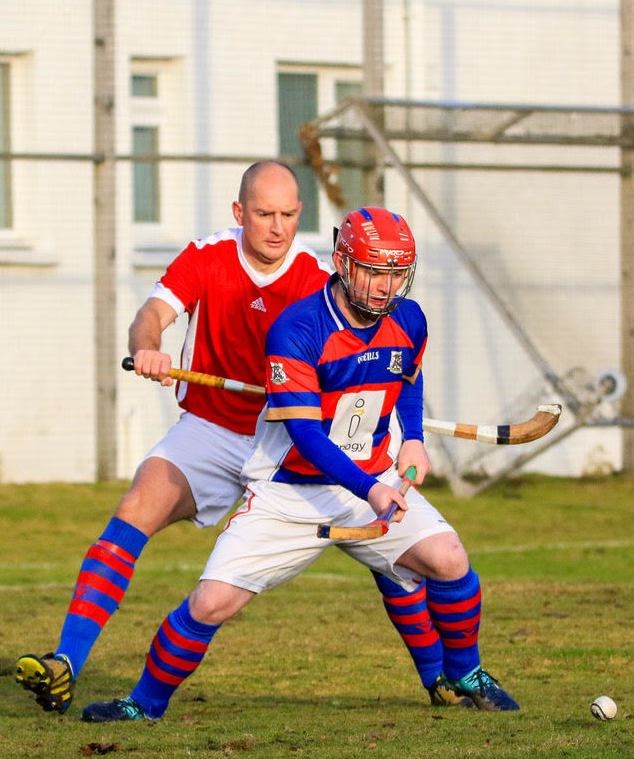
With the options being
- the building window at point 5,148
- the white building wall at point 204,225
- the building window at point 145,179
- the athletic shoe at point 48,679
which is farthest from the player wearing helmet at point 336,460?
the building window at point 145,179

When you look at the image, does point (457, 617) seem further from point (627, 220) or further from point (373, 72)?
point (627, 220)

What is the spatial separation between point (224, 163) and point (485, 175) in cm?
242

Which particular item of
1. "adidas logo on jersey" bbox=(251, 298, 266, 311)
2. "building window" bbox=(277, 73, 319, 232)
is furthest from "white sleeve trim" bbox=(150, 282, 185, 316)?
"building window" bbox=(277, 73, 319, 232)

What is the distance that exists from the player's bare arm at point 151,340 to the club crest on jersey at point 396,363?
780 mm

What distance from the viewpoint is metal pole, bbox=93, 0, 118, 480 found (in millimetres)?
14727

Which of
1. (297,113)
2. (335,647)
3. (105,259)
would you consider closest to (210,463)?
(335,647)

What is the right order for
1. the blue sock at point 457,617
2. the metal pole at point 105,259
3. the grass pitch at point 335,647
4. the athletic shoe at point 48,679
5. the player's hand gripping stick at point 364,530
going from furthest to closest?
the metal pole at point 105,259
the blue sock at point 457,617
the athletic shoe at point 48,679
the player's hand gripping stick at point 364,530
the grass pitch at point 335,647

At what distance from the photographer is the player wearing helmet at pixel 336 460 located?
Result: 582cm

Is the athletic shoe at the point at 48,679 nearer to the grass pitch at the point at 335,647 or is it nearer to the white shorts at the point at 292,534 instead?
the grass pitch at the point at 335,647

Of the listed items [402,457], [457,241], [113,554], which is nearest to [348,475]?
[402,457]

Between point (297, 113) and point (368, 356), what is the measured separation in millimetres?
11292

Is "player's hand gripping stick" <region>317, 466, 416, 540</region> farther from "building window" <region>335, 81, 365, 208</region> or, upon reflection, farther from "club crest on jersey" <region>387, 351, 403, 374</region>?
"building window" <region>335, 81, 365, 208</region>

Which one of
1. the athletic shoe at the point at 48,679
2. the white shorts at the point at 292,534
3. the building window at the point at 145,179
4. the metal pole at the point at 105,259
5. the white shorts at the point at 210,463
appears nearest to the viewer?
the athletic shoe at the point at 48,679

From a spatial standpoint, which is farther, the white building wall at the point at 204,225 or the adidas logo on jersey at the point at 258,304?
the white building wall at the point at 204,225
